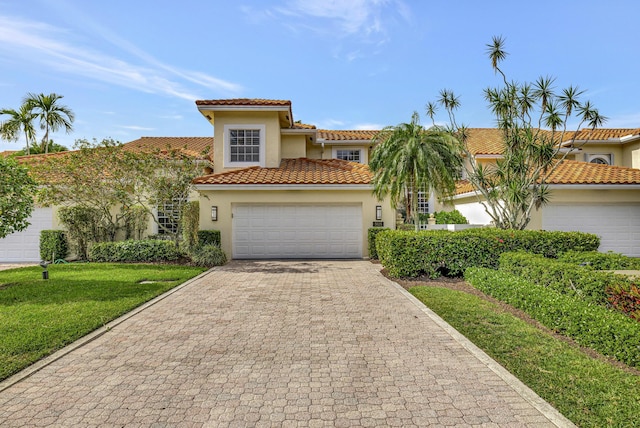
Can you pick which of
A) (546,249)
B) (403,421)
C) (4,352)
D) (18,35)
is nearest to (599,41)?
(546,249)

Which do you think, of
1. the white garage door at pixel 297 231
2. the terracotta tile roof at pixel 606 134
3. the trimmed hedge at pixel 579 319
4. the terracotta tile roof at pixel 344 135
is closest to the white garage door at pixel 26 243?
the white garage door at pixel 297 231

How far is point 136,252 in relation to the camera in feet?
45.8

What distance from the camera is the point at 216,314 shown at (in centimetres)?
684

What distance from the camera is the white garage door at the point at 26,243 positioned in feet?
49.6

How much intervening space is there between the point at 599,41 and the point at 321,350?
492 inches

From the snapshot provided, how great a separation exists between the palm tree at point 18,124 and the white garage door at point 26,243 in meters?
16.5

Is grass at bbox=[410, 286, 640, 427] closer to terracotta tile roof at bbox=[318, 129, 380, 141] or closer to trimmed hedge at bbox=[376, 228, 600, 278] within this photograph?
trimmed hedge at bbox=[376, 228, 600, 278]

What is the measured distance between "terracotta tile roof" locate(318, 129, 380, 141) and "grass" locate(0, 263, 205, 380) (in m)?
12.1

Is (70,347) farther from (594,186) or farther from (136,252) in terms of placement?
(594,186)

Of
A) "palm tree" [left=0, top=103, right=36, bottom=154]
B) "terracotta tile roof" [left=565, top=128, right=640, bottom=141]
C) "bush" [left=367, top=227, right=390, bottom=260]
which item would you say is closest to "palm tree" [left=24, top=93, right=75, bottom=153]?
"palm tree" [left=0, top=103, right=36, bottom=154]

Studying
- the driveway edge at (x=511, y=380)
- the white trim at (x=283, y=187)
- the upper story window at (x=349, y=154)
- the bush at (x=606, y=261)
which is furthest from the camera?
the upper story window at (x=349, y=154)

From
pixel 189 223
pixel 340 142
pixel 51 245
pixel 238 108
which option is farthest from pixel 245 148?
pixel 51 245

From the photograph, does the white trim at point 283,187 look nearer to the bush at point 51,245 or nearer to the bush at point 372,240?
the bush at point 372,240

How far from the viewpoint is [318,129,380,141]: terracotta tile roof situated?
21.1 metres
